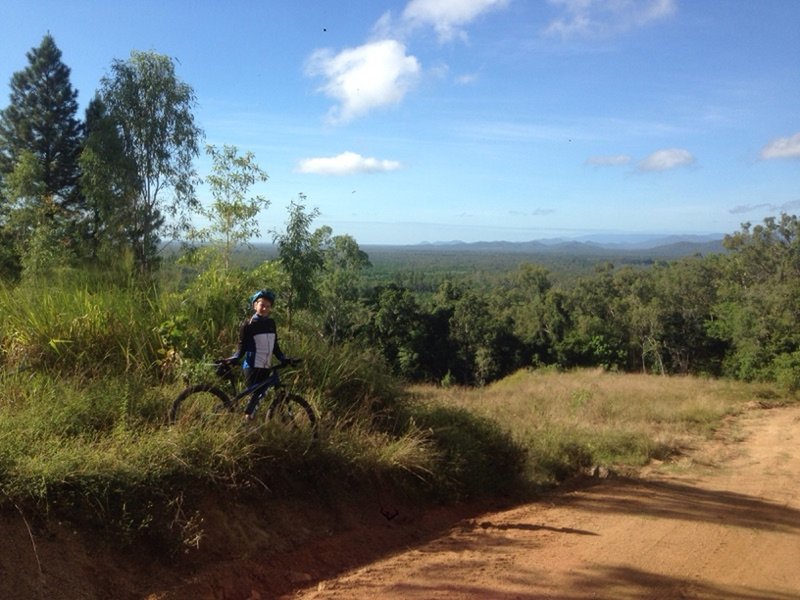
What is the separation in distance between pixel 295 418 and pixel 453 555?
1.75 metres

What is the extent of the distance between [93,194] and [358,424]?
11753 mm

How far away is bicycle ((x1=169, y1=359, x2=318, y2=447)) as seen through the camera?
506cm

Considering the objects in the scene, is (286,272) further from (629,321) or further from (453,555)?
(629,321)

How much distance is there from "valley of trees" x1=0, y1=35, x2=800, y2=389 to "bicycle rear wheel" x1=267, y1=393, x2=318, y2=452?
1.10 m

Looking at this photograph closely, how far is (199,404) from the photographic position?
206 inches

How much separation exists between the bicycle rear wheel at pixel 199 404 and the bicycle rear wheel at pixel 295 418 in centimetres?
39

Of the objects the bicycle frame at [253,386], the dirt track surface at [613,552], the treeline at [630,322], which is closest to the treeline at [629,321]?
the treeline at [630,322]

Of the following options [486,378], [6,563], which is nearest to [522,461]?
[6,563]

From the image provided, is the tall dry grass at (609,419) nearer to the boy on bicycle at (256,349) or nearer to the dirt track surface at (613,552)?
the dirt track surface at (613,552)

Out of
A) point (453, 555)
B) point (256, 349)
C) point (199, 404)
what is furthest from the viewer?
point (256, 349)

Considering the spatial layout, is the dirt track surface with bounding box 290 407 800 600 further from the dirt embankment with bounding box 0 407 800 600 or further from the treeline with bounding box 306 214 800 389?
the treeline with bounding box 306 214 800 389

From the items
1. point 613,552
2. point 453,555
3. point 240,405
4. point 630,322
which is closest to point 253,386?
point 240,405

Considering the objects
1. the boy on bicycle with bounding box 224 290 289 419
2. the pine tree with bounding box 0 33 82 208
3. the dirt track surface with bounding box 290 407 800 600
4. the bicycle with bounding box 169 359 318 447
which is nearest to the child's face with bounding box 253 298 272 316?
the boy on bicycle with bounding box 224 290 289 419

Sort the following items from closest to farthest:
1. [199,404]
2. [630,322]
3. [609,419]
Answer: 1. [199,404]
2. [609,419]
3. [630,322]
